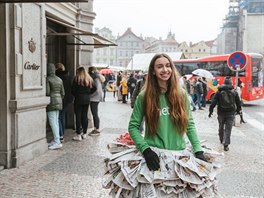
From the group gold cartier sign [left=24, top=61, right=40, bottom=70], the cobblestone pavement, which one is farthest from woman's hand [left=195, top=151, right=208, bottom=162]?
gold cartier sign [left=24, top=61, right=40, bottom=70]

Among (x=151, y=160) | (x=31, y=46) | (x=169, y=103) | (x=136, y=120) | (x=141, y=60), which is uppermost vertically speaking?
(x=141, y=60)

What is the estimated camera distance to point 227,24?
7481cm

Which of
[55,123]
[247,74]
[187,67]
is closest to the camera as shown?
[55,123]

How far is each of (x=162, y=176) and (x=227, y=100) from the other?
6061 mm

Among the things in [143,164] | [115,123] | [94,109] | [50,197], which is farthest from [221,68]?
[143,164]

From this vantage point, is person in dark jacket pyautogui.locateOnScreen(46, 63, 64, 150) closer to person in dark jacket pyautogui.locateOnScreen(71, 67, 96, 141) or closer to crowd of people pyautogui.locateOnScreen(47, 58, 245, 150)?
crowd of people pyautogui.locateOnScreen(47, 58, 245, 150)

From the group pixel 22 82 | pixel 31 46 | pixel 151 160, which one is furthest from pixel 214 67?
pixel 151 160

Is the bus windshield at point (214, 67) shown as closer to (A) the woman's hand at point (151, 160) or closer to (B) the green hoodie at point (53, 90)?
(B) the green hoodie at point (53, 90)

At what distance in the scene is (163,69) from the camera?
9.44 feet

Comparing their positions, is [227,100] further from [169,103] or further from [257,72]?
[257,72]

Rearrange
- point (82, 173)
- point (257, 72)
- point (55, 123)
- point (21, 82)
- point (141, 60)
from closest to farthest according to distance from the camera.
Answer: point (82, 173), point (21, 82), point (55, 123), point (257, 72), point (141, 60)

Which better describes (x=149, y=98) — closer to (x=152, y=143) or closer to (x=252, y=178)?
(x=152, y=143)

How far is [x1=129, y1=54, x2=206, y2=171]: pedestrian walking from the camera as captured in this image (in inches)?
112

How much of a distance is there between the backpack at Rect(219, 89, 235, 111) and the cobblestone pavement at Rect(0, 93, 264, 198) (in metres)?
0.98
